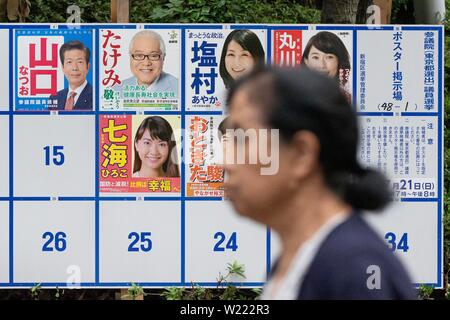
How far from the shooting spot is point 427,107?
673 centimetres

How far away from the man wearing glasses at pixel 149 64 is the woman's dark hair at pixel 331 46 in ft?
3.46

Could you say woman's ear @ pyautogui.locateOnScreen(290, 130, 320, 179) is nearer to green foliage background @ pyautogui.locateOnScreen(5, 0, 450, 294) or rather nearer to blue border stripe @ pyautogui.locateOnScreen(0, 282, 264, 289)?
blue border stripe @ pyautogui.locateOnScreen(0, 282, 264, 289)

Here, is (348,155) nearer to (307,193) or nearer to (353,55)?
(307,193)

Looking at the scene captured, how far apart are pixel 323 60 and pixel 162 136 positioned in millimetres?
1355

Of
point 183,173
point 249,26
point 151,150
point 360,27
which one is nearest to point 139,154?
point 151,150

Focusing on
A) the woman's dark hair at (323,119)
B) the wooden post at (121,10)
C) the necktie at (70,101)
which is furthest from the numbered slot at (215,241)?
the woman's dark hair at (323,119)

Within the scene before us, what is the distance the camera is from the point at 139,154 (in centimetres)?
665

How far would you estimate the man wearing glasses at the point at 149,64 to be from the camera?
663 centimetres

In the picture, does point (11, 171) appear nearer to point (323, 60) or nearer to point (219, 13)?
point (323, 60)

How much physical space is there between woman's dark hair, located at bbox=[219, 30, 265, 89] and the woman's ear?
175 inches

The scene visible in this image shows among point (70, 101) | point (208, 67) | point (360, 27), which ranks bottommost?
point (70, 101)

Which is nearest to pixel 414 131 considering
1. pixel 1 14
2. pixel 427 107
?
pixel 427 107

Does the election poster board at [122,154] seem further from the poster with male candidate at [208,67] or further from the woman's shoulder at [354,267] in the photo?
the woman's shoulder at [354,267]

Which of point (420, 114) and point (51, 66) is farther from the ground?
point (51, 66)
